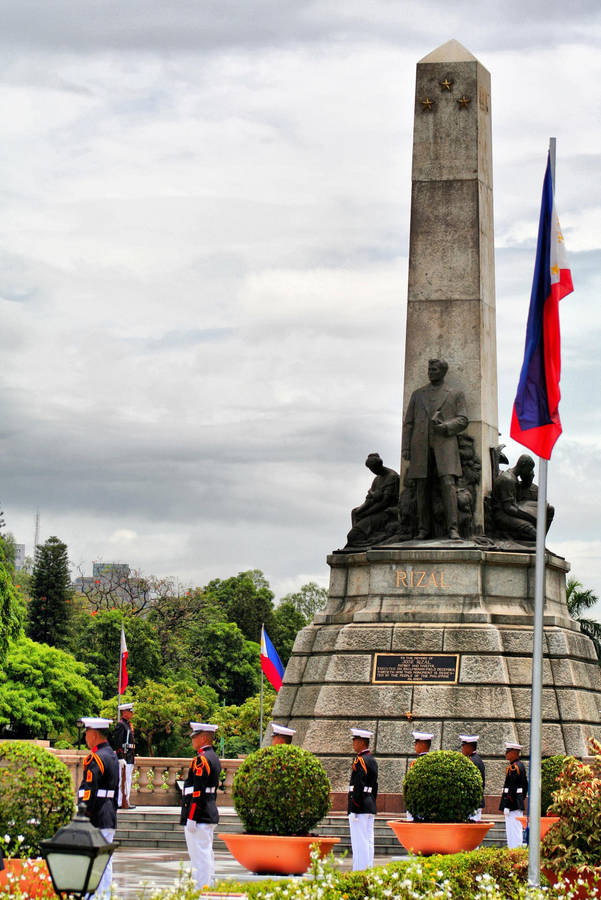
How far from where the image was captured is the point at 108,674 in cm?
6600

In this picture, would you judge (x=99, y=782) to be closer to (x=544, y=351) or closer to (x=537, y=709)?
(x=537, y=709)

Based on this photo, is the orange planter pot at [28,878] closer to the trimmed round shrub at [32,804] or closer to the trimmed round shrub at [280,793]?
the trimmed round shrub at [32,804]

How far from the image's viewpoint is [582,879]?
11.5m

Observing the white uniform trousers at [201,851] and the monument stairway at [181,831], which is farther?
the monument stairway at [181,831]

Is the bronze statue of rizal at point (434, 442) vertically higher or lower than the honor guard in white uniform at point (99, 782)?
higher

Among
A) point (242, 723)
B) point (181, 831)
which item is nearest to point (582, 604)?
point (242, 723)

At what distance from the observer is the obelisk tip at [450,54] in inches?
979

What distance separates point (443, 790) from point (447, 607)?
640cm

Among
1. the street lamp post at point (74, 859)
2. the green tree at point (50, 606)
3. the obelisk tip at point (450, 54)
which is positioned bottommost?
the street lamp post at point (74, 859)

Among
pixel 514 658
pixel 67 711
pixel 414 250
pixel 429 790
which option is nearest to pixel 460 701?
pixel 514 658

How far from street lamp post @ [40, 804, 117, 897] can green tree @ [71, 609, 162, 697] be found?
184ft

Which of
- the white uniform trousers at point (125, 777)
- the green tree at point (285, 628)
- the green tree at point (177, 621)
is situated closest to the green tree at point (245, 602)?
the green tree at point (285, 628)

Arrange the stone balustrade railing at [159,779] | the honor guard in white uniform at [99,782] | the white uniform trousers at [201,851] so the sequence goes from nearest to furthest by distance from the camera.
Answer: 1. the honor guard in white uniform at [99,782]
2. the white uniform trousers at [201,851]
3. the stone balustrade railing at [159,779]

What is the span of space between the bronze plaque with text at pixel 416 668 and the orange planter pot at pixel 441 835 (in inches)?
216
